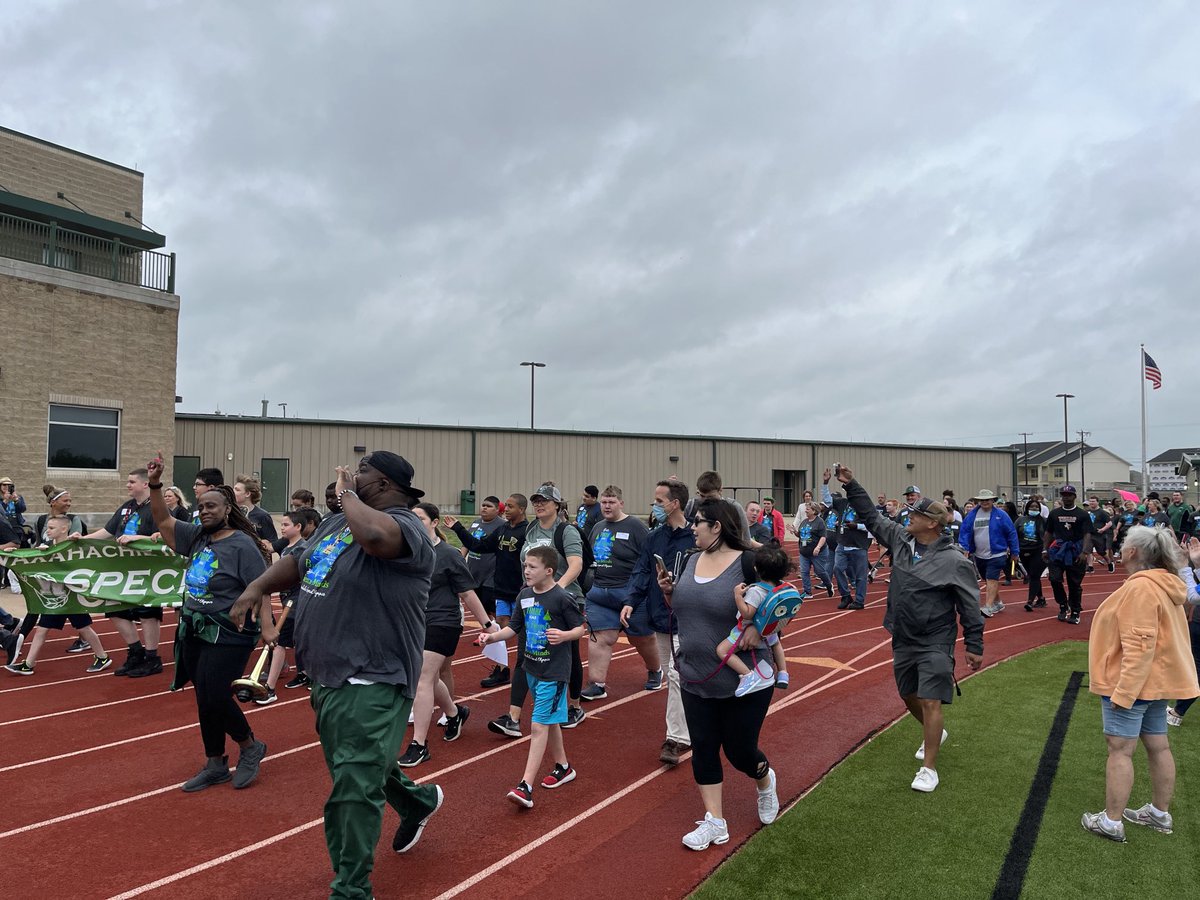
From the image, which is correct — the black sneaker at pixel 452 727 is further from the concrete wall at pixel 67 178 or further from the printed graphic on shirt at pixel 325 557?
the concrete wall at pixel 67 178

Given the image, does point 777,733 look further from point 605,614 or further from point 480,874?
point 480,874

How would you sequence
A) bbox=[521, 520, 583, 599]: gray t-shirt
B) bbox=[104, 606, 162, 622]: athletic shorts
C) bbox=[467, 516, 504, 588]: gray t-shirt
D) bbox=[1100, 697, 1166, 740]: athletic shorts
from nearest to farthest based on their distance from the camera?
bbox=[1100, 697, 1166, 740]: athletic shorts → bbox=[521, 520, 583, 599]: gray t-shirt → bbox=[467, 516, 504, 588]: gray t-shirt → bbox=[104, 606, 162, 622]: athletic shorts

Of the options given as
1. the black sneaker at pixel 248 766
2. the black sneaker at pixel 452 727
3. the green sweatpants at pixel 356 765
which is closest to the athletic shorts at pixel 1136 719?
the green sweatpants at pixel 356 765

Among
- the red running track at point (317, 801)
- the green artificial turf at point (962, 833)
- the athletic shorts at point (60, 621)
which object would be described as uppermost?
the athletic shorts at point (60, 621)

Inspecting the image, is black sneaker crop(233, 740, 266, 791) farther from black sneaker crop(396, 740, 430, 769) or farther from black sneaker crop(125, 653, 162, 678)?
black sneaker crop(125, 653, 162, 678)

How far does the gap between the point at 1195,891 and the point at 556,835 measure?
3.23 metres

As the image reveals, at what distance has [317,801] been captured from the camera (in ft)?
16.9

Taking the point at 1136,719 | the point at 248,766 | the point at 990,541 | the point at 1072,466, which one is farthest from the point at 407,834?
the point at 1072,466

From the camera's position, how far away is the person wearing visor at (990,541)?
42.5 feet

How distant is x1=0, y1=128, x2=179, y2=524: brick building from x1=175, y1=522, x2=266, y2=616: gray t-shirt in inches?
614

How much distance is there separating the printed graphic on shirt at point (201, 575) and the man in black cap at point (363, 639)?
2.09 meters

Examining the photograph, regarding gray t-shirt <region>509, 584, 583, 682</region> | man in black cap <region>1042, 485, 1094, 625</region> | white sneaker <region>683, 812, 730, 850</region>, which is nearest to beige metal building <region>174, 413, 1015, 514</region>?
man in black cap <region>1042, 485, 1094, 625</region>

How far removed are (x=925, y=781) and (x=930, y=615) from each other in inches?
42.5

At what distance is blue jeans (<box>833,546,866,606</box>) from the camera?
13.6m
